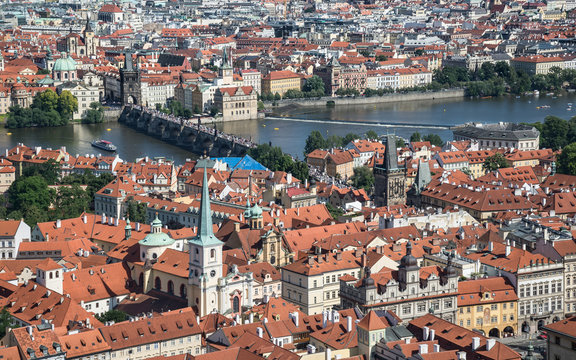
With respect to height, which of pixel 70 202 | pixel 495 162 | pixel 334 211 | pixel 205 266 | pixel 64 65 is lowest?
pixel 495 162

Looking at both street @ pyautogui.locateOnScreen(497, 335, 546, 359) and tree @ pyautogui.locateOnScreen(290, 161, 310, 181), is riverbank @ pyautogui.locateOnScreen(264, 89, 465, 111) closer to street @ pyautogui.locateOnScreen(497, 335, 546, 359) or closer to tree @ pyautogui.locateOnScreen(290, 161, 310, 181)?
tree @ pyautogui.locateOnScreen(290, 161, 310, 181)

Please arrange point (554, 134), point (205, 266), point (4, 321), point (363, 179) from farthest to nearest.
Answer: point (554, 134), point (363, 179), point (205, 266), point (4, 321)

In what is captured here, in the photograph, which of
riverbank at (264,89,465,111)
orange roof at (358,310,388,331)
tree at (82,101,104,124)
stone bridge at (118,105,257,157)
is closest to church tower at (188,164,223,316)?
orange roof at (358,310,388,331)

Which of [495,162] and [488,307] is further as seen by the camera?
[495,162]

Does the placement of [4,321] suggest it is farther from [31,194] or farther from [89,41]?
[89,41]

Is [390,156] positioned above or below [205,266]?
below

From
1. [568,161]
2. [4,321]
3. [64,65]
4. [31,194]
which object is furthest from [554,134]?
[4,321]

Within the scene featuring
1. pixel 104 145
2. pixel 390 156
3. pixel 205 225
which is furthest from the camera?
pixel 104 145
